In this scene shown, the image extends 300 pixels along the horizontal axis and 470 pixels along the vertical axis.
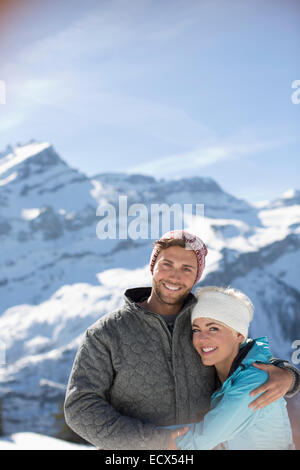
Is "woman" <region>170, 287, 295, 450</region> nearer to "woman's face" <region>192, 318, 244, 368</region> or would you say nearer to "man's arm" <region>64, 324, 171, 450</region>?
"woman's face" <region>192, 318, 244, 368</region>

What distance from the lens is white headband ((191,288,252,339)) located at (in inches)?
148

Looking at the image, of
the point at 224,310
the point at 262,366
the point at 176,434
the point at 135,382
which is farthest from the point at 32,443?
the point at 262,366

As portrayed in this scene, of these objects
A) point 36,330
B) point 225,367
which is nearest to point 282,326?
point 36,330

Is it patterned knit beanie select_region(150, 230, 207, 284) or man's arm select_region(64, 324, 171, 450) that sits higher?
patterned knit beanie select_region(150, 230, 207, 284)

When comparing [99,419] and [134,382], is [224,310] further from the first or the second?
[99,419]

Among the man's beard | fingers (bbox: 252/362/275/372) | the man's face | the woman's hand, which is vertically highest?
the man's face

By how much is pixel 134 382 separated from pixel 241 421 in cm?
85

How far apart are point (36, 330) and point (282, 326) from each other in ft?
301

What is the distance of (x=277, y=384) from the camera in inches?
136

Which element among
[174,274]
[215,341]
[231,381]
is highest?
[174,274]

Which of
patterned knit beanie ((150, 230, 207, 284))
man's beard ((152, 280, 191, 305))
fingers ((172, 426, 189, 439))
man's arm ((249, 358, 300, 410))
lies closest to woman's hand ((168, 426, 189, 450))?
fingers ((172, 426, 189, 439))

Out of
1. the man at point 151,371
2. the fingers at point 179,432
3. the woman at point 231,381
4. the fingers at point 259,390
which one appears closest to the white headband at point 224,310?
the woman at point 231,381
